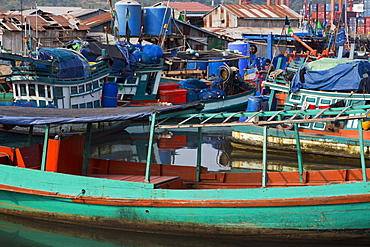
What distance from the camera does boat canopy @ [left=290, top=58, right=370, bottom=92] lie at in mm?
18016

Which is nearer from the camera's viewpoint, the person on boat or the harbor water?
the harbor water

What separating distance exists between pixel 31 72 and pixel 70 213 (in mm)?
8299

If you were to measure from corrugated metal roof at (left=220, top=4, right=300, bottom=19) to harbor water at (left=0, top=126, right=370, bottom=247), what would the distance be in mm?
25168

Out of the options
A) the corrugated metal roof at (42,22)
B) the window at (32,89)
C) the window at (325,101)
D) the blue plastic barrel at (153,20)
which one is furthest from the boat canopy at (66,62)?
the blue plastic barrel at (153,20)

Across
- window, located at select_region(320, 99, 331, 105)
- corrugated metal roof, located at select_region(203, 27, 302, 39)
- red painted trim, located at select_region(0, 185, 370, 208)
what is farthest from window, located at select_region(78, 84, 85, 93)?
corrugated metal roof, located at select_region(203, 27, 302, 39)

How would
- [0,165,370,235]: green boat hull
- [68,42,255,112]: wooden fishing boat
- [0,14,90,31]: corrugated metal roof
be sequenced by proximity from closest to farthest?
[0,165,370,235]: green boat hull → [68,42,255,112]: wooden fishing boat → [0,14,90,31]: corrugated metal roof

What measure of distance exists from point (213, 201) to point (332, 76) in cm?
1020

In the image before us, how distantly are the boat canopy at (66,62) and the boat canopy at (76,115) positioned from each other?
6.83 m

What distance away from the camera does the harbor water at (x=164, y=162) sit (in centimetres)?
1023

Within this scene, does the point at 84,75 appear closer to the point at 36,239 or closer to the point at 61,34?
the point at 36,239

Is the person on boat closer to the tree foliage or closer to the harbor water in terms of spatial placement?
the harbor water

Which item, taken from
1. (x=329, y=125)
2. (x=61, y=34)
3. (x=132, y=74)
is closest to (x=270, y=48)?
(x=61, y=34)

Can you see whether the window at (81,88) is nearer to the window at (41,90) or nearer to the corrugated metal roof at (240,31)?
the window at (41,90)

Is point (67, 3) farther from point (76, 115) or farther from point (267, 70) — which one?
point (76, 115)
